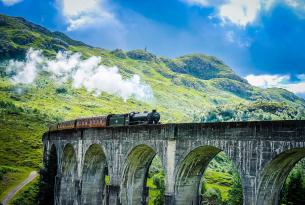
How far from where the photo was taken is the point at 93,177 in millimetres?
46844

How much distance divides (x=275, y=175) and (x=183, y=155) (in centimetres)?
754

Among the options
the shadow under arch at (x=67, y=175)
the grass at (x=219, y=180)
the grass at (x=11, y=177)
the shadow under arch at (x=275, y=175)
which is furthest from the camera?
the grass at (x=219, y=180)

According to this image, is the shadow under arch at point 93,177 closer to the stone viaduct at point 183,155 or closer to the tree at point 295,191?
the stone viaduct at point 183,155

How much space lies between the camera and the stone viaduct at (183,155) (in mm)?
21297

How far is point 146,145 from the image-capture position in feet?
108

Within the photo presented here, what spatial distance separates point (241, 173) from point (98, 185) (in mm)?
29106

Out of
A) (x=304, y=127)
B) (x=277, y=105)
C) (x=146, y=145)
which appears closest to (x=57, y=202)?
(x=146, y=145)

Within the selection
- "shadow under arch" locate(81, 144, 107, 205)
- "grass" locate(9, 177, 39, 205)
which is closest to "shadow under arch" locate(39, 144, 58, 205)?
"grass" locate(9, 177, 39, 205)

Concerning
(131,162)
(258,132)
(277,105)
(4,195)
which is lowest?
(4,195)

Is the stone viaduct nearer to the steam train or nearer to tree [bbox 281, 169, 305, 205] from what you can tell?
the steam train

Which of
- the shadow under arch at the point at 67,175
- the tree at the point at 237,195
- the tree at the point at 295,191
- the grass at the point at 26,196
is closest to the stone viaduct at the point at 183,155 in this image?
the shadow under arch at the point at 67,175

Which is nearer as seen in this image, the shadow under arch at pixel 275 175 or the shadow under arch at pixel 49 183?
the shadow under arch at pixel 275 175

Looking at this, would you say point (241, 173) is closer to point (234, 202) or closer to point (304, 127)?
point (304, 127)

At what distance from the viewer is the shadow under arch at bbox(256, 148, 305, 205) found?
69.2 ft
